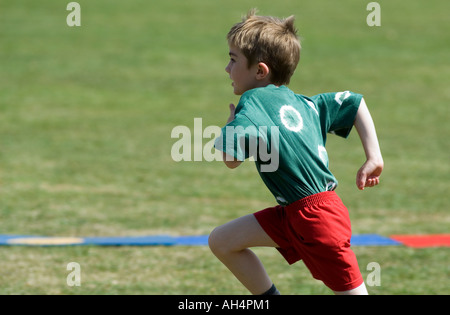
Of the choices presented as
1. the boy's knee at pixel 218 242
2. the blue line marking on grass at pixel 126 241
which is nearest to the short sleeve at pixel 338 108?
the boy's knee at pixel 218 242

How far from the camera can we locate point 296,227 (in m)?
3.36

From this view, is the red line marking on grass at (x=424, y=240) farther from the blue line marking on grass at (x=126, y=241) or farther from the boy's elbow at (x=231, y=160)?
the boy's elbow at (x=231, y=160)

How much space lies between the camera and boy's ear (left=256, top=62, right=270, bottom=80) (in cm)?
341

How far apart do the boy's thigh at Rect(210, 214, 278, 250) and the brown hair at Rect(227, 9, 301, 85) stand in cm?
74

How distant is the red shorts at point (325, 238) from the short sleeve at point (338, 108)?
1.28ft

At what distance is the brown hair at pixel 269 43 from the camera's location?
340cm

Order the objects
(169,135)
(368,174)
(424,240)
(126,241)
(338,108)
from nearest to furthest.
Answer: (368,174), (338,108), (126,241), (424,240), (169,135)

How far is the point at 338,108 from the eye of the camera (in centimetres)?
351

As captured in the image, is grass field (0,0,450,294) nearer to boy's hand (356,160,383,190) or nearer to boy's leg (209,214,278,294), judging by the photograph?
boy's leg (209,214,278,294)

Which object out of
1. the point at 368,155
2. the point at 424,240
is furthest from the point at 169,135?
the point at 368,155

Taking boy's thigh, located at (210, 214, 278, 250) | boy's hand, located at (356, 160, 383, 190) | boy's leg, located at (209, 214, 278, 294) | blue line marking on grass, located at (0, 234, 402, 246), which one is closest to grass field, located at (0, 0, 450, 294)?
blue line marking on grass, located at (0, 234, 402, 246)

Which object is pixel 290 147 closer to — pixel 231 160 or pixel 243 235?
pixel 231 160

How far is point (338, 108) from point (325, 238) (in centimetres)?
68

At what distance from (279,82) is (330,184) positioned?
0.57 m
